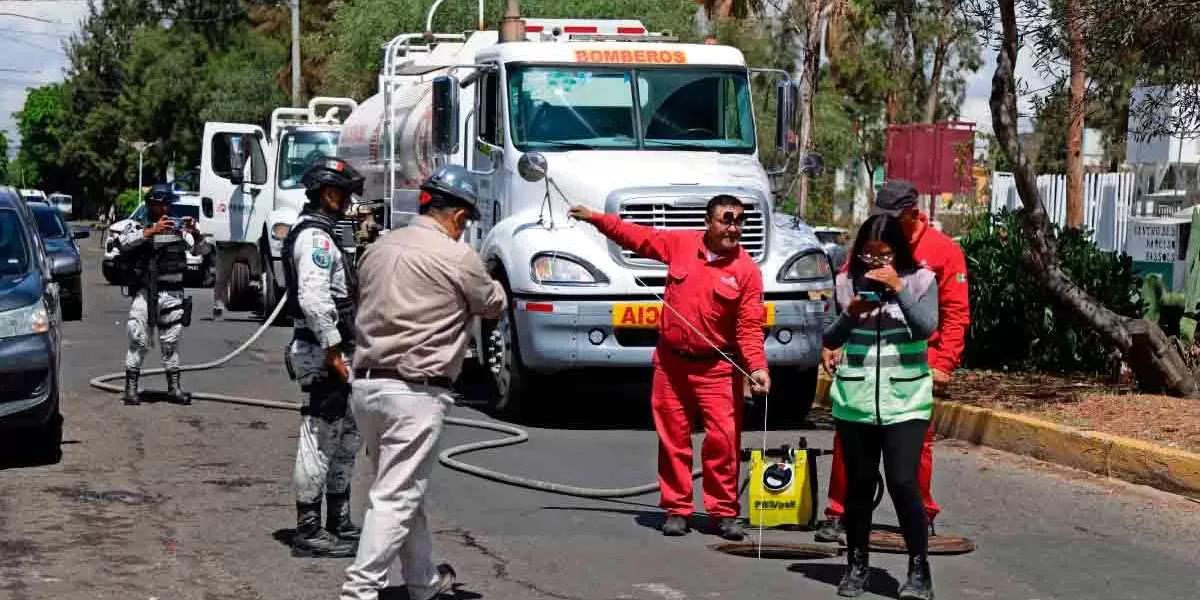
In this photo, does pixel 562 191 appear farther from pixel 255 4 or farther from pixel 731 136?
pixel 255 4

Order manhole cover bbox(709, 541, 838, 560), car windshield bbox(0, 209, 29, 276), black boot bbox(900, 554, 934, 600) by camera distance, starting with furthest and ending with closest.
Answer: car windshield bbox(0, 209, 29, 276), manhole cover bbox(709, 541, 838, 560), black boot bbox(900, 554, 934, 600)

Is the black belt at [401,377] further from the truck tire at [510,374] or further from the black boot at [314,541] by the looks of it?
the truck tire at [510,374]

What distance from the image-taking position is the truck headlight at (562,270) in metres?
13.2

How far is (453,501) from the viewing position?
33.7 feet

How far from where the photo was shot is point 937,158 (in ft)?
111

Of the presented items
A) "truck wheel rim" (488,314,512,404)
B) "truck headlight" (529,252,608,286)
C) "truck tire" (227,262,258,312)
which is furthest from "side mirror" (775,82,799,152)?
"truck tire" (227,262,258,312)

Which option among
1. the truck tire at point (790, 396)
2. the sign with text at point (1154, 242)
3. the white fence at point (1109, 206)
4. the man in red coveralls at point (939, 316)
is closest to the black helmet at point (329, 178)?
the man in red coveralls at point (939, 316)

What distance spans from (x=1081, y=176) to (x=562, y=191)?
46.7 ft

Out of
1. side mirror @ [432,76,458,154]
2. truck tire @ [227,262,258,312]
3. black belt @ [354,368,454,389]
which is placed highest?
side mirror @ [432,76,458,154]

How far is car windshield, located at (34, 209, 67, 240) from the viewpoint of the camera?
25.5 m

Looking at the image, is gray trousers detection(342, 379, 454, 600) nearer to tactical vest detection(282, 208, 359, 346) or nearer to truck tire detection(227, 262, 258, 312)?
tactical vest detection(282, 208, 359, 346)

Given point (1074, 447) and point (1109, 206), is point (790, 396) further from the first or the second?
point (1109, 206)

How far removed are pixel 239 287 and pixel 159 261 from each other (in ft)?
39.0

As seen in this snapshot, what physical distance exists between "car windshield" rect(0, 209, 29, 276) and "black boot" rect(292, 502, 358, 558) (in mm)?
4207
